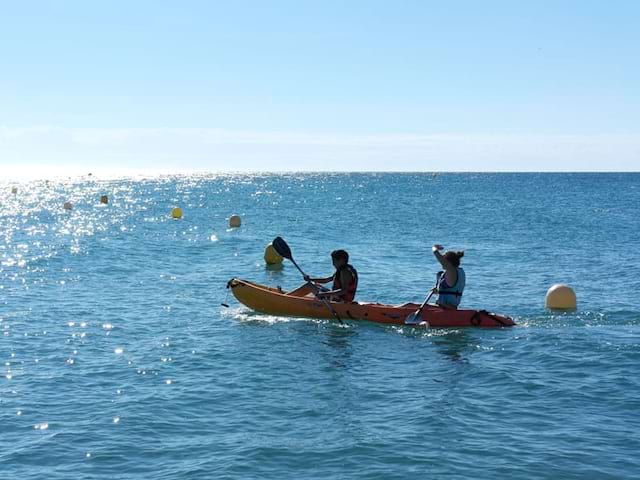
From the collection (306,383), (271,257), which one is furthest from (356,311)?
(271,257)

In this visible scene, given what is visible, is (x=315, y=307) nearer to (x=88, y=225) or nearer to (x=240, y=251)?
(x=240, y=251)

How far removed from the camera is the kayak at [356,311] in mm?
16594

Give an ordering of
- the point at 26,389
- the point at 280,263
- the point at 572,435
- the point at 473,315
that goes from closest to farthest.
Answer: the point at 572,435, the point at 26,389, the point at 473,315, the point at 280,263

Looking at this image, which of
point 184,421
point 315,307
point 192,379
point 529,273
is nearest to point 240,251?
point 529,273

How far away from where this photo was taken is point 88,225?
2058 inches

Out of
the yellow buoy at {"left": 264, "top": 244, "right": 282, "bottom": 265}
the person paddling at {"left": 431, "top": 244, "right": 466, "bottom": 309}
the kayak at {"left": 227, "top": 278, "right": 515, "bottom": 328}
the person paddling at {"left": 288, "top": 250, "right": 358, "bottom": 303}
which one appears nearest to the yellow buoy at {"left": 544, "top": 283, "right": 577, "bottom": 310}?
the kayak at {"left": 227, "top": 278, "right": 515, "bottom": 328}

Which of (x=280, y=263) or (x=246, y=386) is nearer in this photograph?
(x=246, y=386)

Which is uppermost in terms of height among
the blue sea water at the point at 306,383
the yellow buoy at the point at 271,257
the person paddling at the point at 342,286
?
the person paddling at the point at 342,286

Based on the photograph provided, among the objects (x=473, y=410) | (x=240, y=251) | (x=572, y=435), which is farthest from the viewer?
(x=240, y=251)

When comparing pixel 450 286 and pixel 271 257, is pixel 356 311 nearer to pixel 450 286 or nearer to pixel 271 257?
pixel 450 286

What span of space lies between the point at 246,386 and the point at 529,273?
1657 cm

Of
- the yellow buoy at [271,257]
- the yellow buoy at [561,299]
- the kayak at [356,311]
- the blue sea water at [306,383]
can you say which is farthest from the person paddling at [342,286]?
the yellow buoy at [271,257]

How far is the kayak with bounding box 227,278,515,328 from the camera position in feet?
54.4

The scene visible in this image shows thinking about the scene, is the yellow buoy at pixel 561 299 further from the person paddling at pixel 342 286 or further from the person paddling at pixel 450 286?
the person paddling at pixel 342 286
